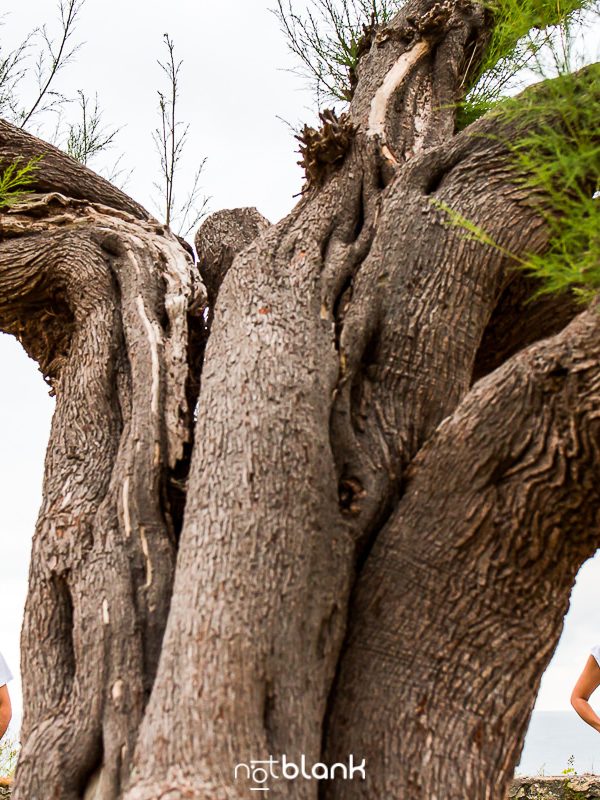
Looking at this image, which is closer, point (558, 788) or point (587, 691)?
point (587, 691)

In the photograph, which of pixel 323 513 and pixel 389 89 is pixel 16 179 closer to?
pixel 389 89

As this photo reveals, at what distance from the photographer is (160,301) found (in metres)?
3.25

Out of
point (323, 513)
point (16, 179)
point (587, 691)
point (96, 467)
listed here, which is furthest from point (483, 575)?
point (16, 179)

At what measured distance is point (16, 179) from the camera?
3555 mm

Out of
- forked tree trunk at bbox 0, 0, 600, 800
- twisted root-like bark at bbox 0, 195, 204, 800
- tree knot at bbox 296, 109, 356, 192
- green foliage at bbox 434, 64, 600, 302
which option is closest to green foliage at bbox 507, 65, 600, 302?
green foliage at bbox 434, 64, 600, 302

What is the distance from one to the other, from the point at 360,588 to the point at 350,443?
0.43 meters

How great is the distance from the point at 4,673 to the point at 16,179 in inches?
80.1

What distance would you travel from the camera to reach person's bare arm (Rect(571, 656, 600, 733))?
3.62 m

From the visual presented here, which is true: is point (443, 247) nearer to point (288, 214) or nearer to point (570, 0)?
point (288, 214)

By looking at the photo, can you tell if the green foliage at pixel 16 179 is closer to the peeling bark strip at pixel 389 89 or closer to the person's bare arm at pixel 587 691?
the peeling bark strip at pixel 389 89

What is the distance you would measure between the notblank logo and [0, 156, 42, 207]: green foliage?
244 centimetres

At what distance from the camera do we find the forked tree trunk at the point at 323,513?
2.20m

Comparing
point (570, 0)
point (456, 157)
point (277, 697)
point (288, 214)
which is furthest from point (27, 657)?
point (570, 0)

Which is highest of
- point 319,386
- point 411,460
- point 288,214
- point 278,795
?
point 288,214
